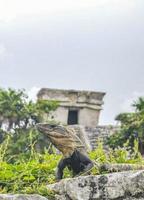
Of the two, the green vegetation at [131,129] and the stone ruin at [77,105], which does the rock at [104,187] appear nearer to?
the green vegetation at [131,129]

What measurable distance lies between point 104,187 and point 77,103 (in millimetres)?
26637

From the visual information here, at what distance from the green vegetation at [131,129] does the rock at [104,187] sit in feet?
55.6

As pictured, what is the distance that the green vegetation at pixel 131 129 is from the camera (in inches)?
967

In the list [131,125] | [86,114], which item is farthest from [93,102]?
[131,125]

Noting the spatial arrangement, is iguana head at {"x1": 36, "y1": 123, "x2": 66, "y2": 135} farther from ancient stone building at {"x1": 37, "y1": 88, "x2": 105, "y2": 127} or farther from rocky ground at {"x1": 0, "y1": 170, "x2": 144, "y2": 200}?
ancient stone building at {"x1": 37, "y1": 88, "x2": 105, "y2": 127}

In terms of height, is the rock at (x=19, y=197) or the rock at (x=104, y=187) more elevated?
the rock at (x=104, y=187)

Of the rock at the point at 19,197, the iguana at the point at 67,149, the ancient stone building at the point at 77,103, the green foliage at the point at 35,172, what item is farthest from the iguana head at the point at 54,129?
the ancient stone building at the point at 77,103

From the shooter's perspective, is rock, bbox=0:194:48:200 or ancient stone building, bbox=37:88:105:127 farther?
ancient stone building, bbox=37:88:105:127

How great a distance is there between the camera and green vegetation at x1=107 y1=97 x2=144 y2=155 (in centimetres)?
2456

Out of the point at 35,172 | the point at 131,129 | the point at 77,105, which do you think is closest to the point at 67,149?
the point at 35,172

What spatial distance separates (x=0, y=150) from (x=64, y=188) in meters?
1.02

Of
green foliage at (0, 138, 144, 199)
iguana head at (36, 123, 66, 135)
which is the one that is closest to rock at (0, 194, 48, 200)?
green foliage at (0, 138, 144, 199)

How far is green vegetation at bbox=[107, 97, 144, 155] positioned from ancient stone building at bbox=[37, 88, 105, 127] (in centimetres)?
581

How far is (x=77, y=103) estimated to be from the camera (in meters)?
33.3
